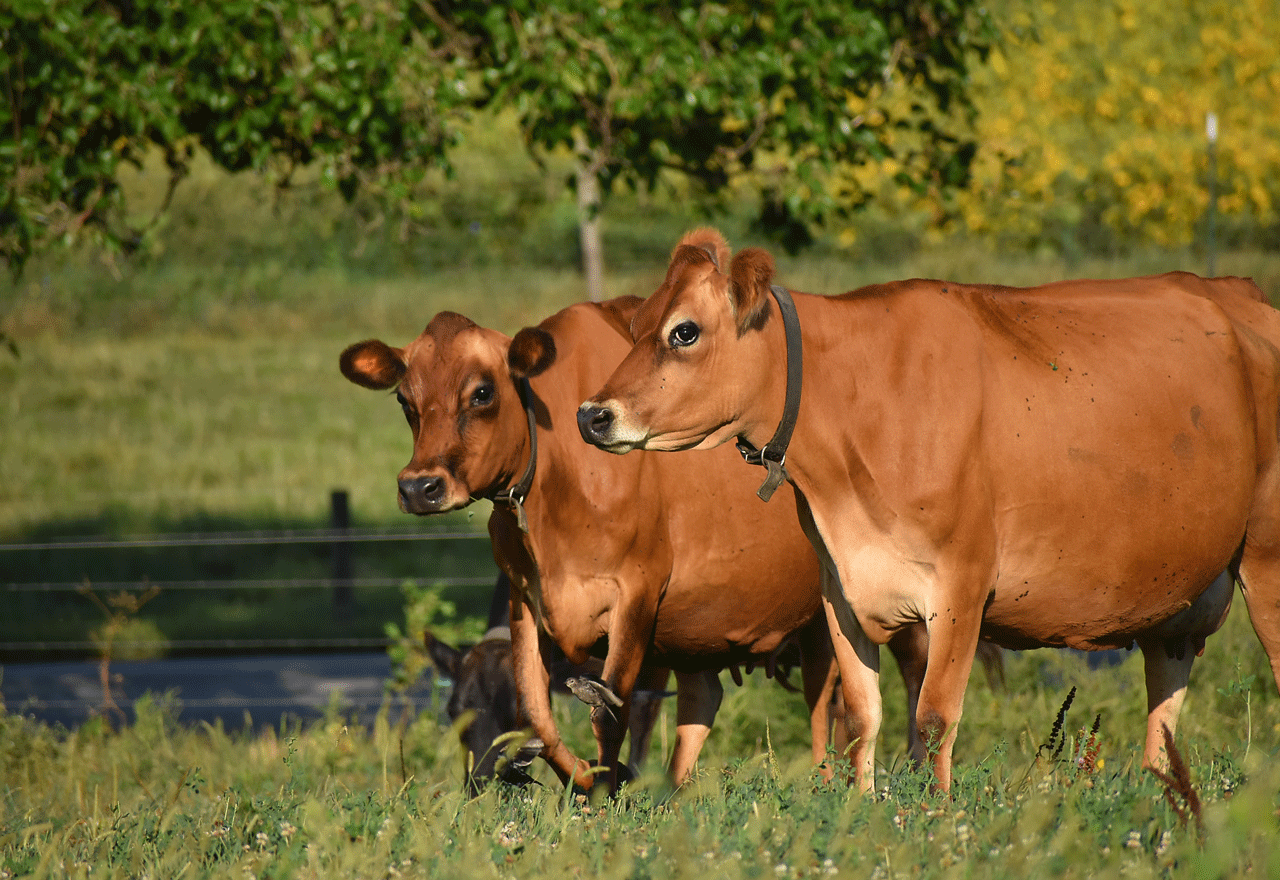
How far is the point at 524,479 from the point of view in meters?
4.66

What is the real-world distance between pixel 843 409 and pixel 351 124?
326cm

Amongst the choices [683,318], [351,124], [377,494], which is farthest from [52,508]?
[683,318]

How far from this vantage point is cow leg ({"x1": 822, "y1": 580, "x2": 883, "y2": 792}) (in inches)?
162

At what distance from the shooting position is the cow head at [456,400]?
442 centimetres

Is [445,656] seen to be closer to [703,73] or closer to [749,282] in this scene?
[749,282]

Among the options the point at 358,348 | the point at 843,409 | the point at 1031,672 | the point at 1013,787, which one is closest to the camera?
the point at 1013,787

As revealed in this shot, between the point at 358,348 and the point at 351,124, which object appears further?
the point at 351,124

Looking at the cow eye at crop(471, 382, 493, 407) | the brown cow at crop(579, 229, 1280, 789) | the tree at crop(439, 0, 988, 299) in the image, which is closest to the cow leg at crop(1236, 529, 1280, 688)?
the brown cow at crop(579, 229, 1280, 789)

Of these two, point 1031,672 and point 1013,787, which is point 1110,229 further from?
point 1013,787

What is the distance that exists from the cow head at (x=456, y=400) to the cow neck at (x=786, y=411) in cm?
92

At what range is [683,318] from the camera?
3.84 meters

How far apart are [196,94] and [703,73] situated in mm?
2282

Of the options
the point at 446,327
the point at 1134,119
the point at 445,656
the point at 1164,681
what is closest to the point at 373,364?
the point at 446,327

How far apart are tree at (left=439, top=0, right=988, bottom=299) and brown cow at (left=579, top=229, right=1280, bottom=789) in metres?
2.72
